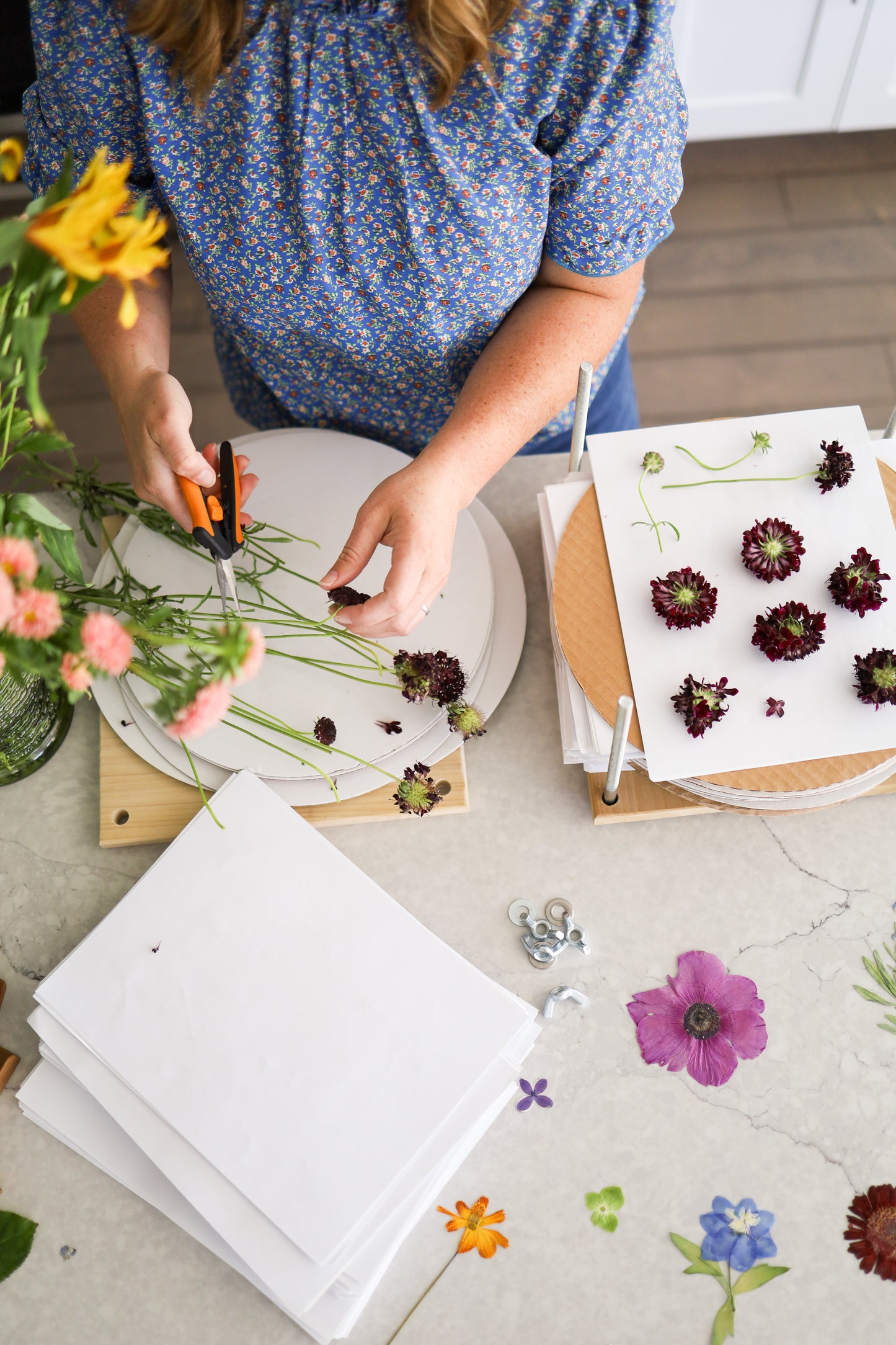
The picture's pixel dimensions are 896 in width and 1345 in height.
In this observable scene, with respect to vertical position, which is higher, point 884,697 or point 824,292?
point 884,697

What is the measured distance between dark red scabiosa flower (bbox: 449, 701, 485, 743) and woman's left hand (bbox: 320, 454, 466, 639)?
0.25ft

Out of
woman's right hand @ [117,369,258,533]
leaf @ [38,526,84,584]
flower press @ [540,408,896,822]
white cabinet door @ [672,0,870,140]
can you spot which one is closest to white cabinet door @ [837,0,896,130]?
white cabinet door @ [672,0,870,140]

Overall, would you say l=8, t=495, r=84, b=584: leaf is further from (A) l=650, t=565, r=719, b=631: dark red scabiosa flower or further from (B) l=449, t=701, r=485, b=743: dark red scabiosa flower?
(A) l=650, t=565, r=719, b=631: dark red scabiosa flower

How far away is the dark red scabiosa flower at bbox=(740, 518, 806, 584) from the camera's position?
0.76m

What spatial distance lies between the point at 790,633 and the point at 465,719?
262 millimetres

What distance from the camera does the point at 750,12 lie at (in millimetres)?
1812

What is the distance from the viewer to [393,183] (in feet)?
2.58

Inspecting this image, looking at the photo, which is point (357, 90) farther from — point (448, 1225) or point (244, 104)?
point (448, 1225)

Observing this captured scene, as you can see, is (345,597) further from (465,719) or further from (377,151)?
(377,151)

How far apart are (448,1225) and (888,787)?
0.50 metres

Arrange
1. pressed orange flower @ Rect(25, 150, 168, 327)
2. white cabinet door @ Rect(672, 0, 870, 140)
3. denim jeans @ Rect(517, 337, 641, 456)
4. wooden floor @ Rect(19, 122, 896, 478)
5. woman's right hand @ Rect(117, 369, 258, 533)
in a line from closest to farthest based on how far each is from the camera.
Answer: pressed orange flower @ Rect(25, 150, 168, 327) < woman's right hand @ Rect(117, 369, 258, 533) < denim jeans @ Rect(517, 337, 641, 456) < white cabinet door @ Rect(672, 0, 870, 140) < wooden floor @ Rect(19, 122, 896, 478)

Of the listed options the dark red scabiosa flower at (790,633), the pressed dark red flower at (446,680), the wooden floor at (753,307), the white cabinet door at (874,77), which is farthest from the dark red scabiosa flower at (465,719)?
the white cabinet door at (874,77)

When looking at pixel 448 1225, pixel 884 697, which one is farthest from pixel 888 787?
pixel 448 1225

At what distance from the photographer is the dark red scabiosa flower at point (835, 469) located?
0.80 meters
